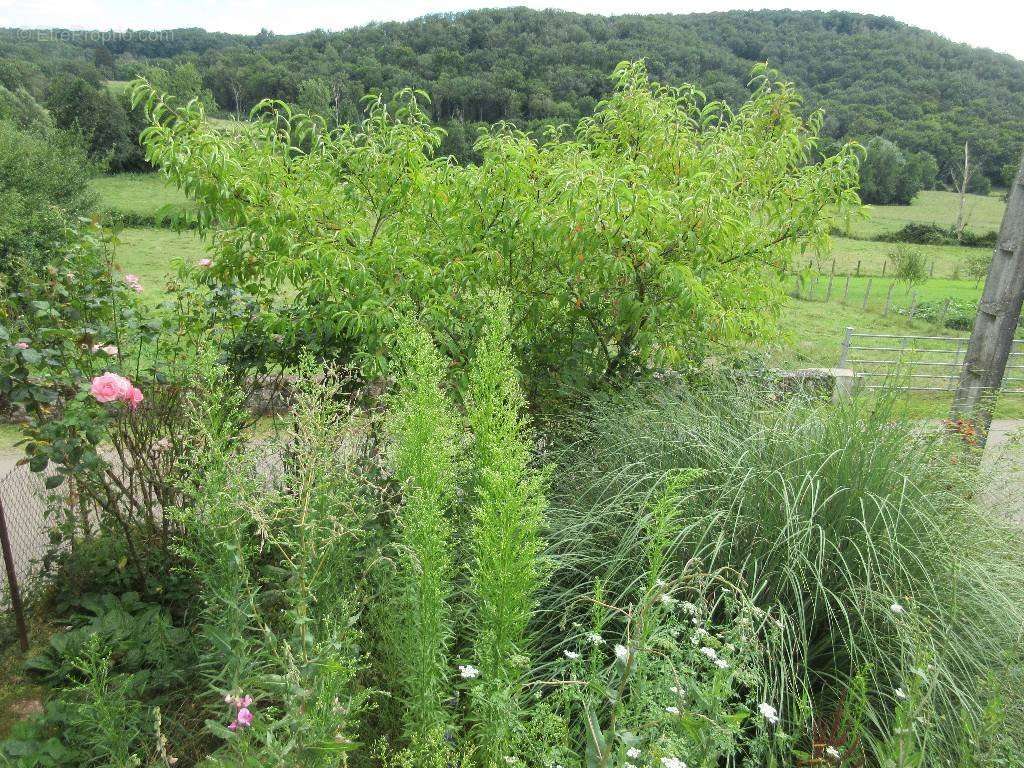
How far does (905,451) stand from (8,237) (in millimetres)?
15277

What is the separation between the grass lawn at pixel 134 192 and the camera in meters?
25.5

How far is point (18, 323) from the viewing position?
119 inches

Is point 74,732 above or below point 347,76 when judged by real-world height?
below

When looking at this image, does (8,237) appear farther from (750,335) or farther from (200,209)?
(750,335)

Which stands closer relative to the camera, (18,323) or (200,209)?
(18,323)

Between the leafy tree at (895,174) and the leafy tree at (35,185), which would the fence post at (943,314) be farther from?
the leafy tree at (35,185)

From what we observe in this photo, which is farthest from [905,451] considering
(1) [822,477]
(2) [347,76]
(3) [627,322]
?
(2) [347,76]

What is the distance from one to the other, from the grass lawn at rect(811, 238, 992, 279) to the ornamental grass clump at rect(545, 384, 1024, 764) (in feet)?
86.0

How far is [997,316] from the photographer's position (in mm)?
4367

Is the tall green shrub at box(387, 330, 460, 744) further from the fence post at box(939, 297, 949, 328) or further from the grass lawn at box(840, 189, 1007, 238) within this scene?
the grass lawn at box(840, 189, 1007, 238)

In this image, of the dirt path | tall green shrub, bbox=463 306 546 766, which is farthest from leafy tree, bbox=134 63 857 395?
tall green shrub, bbox=463 306 546 766

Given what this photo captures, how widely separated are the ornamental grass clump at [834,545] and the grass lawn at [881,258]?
26204mm

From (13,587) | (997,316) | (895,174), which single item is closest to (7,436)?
(13,587)

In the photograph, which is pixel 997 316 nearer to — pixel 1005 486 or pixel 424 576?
pixel 1005 486
